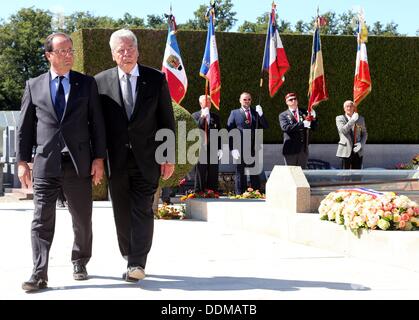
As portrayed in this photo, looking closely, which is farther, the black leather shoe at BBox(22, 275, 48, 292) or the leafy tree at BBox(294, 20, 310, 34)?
the leafy tree at BBox(294, 20, 310, 34)

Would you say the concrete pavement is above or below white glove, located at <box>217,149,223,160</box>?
below

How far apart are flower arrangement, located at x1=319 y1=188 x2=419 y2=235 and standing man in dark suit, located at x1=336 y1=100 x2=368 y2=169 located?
719 centimetres

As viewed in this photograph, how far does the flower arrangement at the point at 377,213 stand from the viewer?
7547 mm

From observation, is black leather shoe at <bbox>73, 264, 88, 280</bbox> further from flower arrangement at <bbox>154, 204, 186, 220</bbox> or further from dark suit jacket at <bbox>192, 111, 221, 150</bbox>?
dark suit jacket at <bbox>192, 111, 221, 150</bbox>

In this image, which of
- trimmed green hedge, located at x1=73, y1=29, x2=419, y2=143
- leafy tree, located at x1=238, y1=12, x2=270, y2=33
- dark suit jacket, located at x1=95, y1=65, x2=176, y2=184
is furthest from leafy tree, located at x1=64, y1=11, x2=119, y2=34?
dark suit jacket, located at x1=95, y1=65, x2=176, y2=184

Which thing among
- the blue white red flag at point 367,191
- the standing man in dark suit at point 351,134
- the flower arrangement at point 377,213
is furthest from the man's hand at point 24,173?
the standing man in dark suit at point 351,134

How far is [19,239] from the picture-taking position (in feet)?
30.9

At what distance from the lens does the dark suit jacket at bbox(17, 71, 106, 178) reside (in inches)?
235

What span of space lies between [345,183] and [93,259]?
3.51 m

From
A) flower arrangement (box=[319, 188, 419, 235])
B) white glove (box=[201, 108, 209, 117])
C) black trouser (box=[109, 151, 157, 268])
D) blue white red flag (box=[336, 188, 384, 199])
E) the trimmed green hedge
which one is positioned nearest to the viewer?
black trouser (box=[109, 151, 157, 268])

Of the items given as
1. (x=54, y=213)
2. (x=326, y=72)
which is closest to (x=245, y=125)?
(x=326, y=72)

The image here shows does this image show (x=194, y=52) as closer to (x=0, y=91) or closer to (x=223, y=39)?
(x=223, y=39)

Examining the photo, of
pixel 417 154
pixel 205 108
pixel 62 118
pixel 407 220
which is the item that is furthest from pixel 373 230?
pixel 417 154

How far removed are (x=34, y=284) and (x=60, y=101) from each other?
1.40 m
